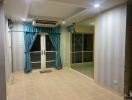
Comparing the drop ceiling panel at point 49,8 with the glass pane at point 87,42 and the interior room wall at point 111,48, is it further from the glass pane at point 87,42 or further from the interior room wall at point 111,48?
the glass pane at point 87,42

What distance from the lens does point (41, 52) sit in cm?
598

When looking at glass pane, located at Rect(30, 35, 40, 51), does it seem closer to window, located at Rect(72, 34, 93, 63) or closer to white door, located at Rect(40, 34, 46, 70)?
white door, located at Rect(40, 34, 46, 70)

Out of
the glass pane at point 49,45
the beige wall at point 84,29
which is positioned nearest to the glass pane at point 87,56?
the beige wall at point 84,29

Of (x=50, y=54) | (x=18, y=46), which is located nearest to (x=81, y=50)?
(x=50, y=54)

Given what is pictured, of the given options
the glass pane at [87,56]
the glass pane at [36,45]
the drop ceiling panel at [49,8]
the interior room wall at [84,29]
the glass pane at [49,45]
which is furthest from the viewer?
the glass pane at [87,56]

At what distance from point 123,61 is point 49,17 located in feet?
10.8

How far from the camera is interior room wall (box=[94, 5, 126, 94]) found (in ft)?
9.78

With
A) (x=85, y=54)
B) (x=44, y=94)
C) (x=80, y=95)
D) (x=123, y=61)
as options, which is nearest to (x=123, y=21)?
(x=123, y=61)

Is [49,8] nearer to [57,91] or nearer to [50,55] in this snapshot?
[57,91]

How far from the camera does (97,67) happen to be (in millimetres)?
3984

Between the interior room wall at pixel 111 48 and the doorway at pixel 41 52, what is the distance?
299 cm

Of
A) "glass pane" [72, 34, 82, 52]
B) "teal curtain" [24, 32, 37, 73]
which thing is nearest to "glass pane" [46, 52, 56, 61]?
"teal curtain" [24, 32, 37, 73]

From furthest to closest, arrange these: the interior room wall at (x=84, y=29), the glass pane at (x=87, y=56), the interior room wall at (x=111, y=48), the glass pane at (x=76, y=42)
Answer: the glass pane at (x=87, y=56) → the glass pane at (x=76, y=42) → the interior room wall at (x=84, y=29) → the interior room wall at (x=111, y=48)

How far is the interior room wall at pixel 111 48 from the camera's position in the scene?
9.78 ft
